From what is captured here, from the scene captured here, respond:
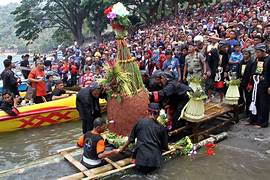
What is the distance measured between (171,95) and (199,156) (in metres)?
1.36

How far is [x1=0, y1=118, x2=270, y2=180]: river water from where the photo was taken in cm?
611

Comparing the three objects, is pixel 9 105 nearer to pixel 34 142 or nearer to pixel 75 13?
pixel 34 142

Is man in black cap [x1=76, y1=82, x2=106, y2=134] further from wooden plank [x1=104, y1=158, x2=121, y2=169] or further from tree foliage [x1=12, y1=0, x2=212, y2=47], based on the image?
tree foliage [x1=12, y1=0, x2=212, y2=47]

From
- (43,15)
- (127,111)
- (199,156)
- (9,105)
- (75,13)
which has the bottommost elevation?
(199,156)

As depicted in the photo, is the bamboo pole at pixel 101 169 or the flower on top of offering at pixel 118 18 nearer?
the bamboo pole at pixel 101 169

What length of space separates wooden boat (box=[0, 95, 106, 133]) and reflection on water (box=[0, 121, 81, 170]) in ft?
0.55

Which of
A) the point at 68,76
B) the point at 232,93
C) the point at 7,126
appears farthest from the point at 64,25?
the point at 232,93

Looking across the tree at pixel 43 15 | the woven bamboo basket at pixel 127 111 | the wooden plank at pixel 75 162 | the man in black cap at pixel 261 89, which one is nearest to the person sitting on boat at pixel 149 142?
the woven bamboo basket at pixel 127 111

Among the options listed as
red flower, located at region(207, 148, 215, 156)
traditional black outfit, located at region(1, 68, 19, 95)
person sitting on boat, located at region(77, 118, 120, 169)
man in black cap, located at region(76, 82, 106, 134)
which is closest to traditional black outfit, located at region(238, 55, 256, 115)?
red flower, located at region(207, 148, 215, 156)

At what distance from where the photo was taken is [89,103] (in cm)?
703

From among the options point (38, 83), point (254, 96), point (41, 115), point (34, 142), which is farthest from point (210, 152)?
point (38, 83)

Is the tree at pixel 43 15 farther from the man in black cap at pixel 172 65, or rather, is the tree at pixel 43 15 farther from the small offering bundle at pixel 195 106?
the small offering bundle at pixel 195 106

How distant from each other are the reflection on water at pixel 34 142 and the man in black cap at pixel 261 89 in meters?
4.61

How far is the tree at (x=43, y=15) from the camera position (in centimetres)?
3869
